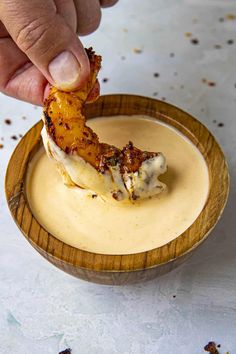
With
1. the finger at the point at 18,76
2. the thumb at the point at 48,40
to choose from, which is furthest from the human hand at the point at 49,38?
the finger at the point at 18,76

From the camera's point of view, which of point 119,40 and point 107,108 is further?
point 119,40

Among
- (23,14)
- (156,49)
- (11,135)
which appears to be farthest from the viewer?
(156,49)

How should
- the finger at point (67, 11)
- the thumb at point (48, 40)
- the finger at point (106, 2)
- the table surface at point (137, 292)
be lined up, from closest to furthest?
1. the thumb at point (48, 40)
2. the table surface at point (137, 292)
3. the finger at point (67, 11)
4. the finger at point (106, 2)

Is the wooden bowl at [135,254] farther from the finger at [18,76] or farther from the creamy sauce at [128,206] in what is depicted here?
the finger at [18,76]

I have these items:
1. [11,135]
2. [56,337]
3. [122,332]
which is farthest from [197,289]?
[11,135]

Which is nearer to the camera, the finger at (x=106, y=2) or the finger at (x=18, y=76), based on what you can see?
the finger at (x=18, y=76)

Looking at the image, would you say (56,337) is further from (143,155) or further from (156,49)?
(156,49)

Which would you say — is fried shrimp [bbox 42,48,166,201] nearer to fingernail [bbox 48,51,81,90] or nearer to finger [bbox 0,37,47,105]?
fingernail [bbox 48,51,81,90]
